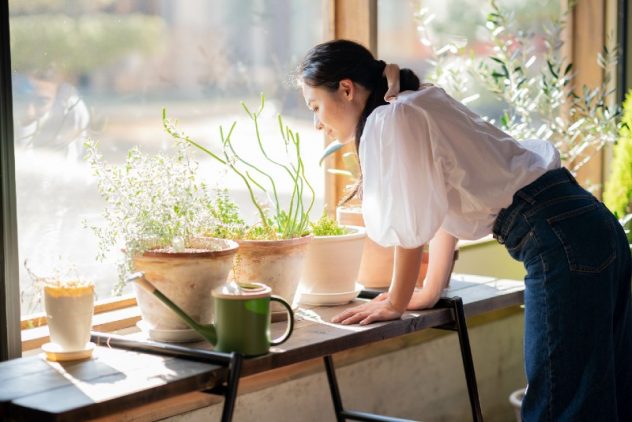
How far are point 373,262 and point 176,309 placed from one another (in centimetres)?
86

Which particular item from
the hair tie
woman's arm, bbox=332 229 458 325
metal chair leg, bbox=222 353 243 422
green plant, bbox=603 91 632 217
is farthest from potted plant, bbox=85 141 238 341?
green plant, bbox=603 91 632 217

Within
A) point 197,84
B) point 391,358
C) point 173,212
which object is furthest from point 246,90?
point 391,358

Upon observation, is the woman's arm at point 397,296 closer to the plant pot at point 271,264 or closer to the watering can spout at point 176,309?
the plant pot at point 271,264

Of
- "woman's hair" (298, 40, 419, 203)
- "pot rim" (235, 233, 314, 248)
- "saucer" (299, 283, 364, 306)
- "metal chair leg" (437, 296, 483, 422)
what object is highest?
"woman's hair" (298, 40, 419, 203)

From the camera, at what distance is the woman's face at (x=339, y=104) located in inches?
93.0

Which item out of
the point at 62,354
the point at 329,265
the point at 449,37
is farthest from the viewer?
the point at 449,37

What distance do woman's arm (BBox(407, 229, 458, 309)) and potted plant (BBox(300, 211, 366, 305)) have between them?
174 millimetres

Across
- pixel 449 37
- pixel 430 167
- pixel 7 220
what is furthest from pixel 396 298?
pixel 449 37

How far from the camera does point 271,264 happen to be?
2.25 m

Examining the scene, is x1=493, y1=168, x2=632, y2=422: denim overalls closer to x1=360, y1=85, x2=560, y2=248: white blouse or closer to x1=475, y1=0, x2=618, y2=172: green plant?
x1=360, y1=85, x2=560, y2=248: white blouse

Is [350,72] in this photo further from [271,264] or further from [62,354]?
[62,354]

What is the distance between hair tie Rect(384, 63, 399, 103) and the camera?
2.32 m

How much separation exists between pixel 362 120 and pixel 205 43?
63cm

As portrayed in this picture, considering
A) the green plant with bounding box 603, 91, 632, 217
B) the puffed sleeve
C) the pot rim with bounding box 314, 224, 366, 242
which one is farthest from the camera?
the green plant with bounding box 603, 91, 632, 217
